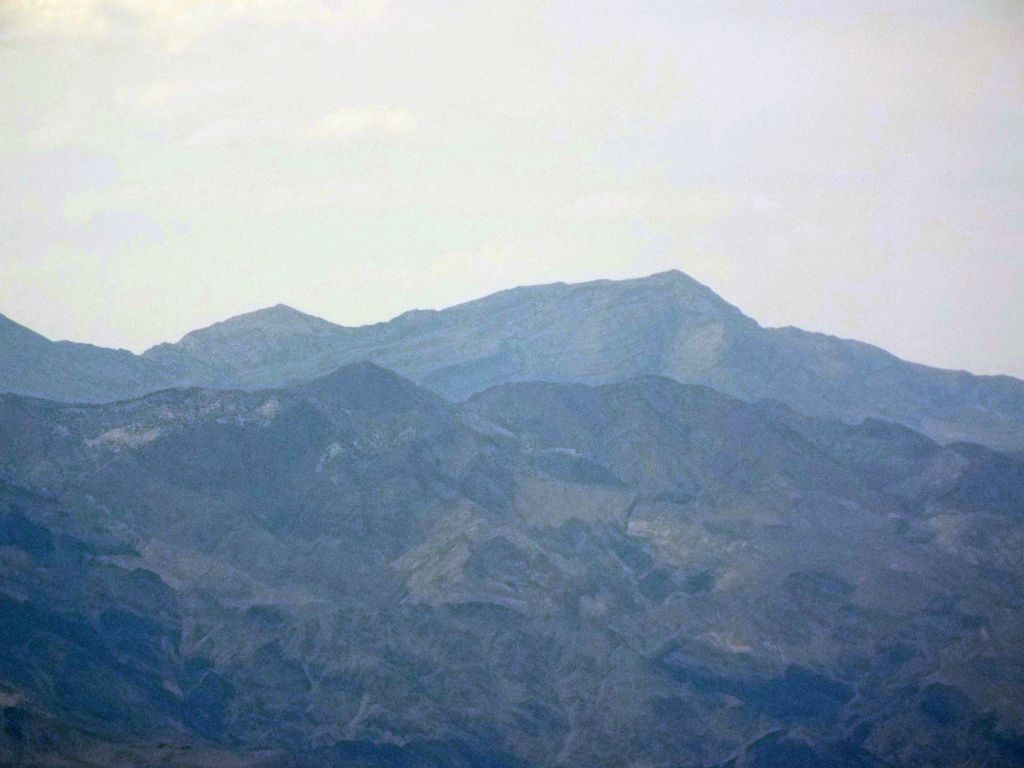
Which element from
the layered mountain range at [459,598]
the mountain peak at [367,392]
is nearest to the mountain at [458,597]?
the layered mountain range at [459,598]

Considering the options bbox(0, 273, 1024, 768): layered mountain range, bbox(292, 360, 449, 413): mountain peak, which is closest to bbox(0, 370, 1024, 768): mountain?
bbox(0, 273, 1024, 768): layered mountain range

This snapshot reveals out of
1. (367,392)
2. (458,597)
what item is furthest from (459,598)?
(367,392)

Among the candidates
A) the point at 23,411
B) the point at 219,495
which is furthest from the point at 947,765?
the point at 23,411

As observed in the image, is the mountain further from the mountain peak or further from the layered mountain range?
the mountain peak

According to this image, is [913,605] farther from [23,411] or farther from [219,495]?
[23,411]

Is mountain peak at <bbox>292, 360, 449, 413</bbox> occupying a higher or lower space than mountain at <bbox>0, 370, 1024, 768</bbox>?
higher
